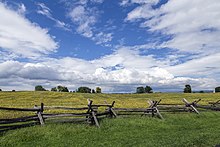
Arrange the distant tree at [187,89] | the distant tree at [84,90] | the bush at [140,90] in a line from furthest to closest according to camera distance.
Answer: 1. the bush at [140,90]
2. the distant tree at [187,89]
3. the distant tree at [84,90]

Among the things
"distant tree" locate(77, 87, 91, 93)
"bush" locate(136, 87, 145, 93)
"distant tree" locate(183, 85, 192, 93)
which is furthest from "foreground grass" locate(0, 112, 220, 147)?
"bush" locate(136, 87, 145, 93)

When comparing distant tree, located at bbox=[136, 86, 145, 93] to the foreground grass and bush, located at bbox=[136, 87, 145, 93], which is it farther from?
the foreground grass

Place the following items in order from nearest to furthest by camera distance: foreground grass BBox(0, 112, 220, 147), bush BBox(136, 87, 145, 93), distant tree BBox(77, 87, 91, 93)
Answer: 1. foreground grass BBox(0, 112, 220, 147)
2. distant tree BBox(77, 87, 91, 93)
3. bush BBox(136, 87, 145, 93)

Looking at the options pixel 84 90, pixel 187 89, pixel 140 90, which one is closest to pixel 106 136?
pixel 84 90

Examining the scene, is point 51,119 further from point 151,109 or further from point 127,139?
point 151,109

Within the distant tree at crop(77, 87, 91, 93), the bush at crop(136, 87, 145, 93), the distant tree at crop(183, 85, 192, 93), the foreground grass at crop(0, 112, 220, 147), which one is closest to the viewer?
the foreground grass at crop(0, 112, 220, 147)

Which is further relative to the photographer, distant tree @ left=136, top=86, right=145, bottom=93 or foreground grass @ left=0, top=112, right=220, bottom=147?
distant tree @ left=136, top=86, right=145, bottom=93

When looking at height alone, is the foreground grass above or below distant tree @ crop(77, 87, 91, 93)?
below

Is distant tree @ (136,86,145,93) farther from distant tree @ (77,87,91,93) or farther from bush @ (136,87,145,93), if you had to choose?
distant tree @ (77,87,91,93)

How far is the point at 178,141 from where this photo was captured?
12602 mm

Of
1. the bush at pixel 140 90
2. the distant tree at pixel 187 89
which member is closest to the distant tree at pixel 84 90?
the bush at pixel 140 90

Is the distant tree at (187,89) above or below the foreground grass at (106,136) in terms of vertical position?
above

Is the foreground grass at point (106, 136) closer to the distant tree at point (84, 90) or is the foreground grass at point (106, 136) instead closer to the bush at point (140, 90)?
the distant tree at point (84, 90)

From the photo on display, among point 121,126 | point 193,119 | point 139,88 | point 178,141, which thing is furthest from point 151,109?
point 139,88
